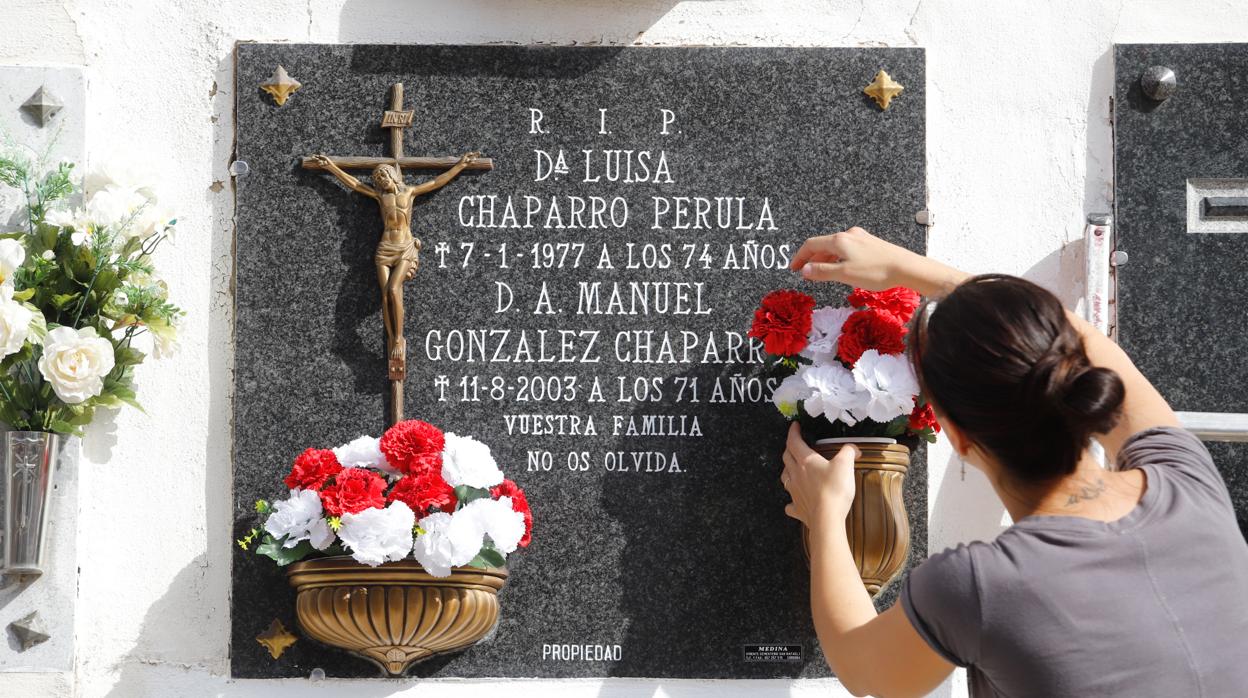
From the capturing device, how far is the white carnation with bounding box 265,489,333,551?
9.02ft

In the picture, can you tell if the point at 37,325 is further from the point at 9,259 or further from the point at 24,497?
the point at 24,497

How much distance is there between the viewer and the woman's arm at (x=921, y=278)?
197 centimetres

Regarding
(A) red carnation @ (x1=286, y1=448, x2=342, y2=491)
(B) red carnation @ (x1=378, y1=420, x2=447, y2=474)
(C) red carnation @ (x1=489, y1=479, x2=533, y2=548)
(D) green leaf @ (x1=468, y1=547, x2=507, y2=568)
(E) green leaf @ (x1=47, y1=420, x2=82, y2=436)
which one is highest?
(E) green leaf @ (x1=47, y1=420, x2=82, y2=436)

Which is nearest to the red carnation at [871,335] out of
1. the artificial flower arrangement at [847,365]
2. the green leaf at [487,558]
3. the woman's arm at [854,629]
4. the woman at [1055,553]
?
the artificial flower arrangement at [847,365]

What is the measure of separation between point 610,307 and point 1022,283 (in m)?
1.50

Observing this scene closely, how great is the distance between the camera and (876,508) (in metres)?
2.82

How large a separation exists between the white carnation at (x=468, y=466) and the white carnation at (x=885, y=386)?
0.79 m

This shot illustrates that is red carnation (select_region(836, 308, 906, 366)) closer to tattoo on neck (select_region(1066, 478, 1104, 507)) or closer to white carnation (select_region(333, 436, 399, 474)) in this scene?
white carnation (select_region(333, 436, 399, 474))

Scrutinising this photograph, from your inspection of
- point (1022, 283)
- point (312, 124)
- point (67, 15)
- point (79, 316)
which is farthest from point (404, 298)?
point (1022, 283)

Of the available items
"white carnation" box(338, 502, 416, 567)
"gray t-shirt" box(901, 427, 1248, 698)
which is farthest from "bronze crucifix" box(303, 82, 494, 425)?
"gray t-shirt" box(901, 427, 1248, 698)

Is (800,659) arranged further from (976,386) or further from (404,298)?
(976,386)

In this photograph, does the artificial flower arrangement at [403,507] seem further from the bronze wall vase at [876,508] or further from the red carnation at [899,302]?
the red carnation at [899,302]

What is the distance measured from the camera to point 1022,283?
1.72m

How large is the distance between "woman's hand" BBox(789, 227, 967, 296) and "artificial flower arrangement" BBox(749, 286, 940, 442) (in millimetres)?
138
